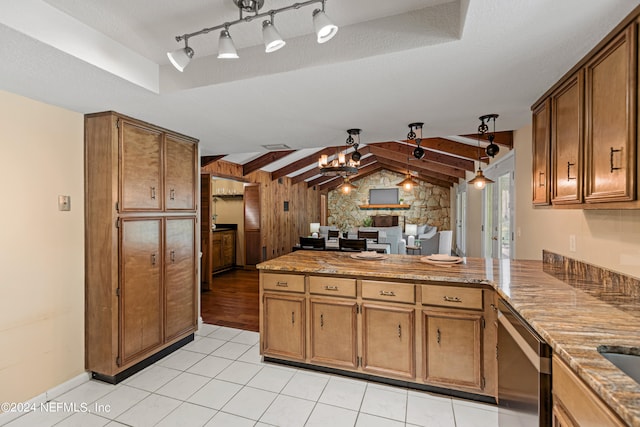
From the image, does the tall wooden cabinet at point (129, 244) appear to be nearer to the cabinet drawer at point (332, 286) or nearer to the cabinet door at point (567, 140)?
the cabinet drawer at point (332, 286)

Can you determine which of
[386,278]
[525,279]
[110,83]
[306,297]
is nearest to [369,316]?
[386,278]

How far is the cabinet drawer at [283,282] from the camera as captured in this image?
2.64 meters

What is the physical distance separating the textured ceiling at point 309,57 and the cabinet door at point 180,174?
591mm

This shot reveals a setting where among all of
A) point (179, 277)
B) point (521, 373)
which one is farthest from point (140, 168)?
point (521, 373)

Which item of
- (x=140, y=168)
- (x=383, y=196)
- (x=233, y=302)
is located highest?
(x=383, y=196)

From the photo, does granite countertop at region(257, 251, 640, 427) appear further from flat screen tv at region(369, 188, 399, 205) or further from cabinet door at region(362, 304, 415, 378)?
flat screen tv at region(369, 188, 399, 205)

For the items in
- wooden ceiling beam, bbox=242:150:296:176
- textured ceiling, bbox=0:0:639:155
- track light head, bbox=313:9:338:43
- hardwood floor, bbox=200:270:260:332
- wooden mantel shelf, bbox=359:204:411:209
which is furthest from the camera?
wooden mantel shelf, bbox=359:204:411:209

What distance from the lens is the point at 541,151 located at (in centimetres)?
223

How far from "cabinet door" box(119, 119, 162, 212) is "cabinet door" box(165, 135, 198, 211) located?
0.11 meters

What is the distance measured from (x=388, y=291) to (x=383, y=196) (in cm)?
931

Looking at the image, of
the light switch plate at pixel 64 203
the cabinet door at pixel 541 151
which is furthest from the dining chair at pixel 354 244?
the light switch plate at pixel 64 203

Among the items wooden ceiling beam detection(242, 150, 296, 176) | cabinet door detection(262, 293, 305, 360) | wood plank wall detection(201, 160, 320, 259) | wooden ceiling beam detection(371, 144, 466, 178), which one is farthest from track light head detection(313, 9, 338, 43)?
wooden ceiling beam detection(371, 144, 466, 178)

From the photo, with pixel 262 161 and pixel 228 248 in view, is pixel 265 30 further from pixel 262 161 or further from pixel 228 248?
pixel 228 248

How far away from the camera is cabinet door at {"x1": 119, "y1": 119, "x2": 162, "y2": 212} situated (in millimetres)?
2527
